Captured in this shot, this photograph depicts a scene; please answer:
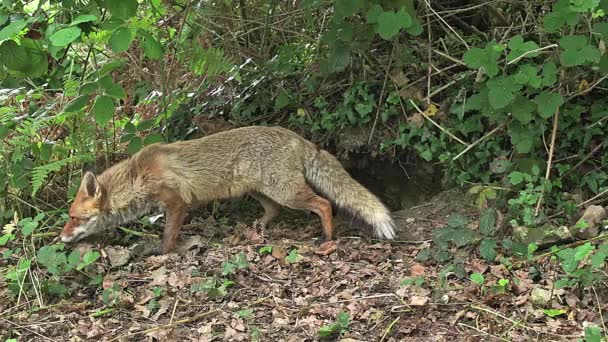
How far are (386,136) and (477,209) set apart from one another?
1.39 metres

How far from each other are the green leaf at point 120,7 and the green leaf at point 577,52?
335 centimetres

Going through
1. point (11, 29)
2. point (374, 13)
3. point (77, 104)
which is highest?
point (11, 29)

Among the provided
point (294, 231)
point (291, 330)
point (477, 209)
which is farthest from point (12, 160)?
point (477, 209)

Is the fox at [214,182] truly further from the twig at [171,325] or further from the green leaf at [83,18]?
the green leaf at [83,18]

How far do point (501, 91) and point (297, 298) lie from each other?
240cm

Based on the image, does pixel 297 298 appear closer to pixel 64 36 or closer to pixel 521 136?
pixel 521 136

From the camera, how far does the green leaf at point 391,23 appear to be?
5.21 meters

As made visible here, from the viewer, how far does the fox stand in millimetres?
6203

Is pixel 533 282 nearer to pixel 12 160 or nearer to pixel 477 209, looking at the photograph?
pixel 477 209

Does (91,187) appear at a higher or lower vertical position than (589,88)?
lower

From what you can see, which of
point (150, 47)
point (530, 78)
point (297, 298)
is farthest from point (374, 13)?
point (297, 298)

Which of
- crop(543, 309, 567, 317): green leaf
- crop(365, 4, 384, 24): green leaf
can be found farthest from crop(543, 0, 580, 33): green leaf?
crop(543, 309, 567, 317): green leaf

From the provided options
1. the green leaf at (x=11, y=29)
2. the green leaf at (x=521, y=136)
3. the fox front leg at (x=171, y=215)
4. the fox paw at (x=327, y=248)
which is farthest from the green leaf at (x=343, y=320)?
the green leaf at (x=11, y=29)

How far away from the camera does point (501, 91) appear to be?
510cm
